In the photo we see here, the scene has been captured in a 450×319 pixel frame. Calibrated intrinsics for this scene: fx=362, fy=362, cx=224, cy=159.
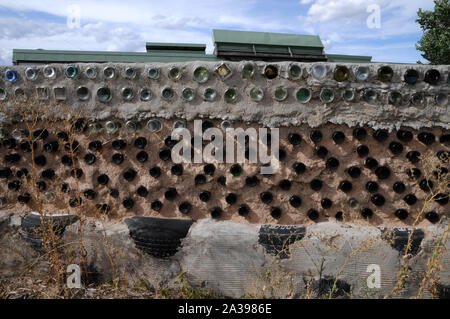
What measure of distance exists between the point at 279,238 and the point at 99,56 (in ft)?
13.3

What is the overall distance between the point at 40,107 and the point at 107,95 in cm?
64

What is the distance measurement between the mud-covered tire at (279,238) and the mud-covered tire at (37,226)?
179cm

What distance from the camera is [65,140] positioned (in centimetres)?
352

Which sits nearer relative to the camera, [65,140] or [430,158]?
[430,158]

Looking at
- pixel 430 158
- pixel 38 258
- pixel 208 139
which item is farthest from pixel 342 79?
pixel 38 258

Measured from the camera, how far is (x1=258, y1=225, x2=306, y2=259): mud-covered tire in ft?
10.6

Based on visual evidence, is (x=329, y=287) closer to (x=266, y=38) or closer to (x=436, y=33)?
(x=266, y=38)

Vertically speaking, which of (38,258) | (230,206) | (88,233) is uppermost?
(230,206)

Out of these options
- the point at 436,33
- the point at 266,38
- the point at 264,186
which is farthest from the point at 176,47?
the point at 436,33

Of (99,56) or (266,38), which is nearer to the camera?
(99,56)

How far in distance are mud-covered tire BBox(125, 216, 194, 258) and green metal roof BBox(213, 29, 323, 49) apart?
338 centimetres

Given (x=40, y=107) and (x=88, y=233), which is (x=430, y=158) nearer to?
(x=88, y=233)

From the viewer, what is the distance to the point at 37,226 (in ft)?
11.3

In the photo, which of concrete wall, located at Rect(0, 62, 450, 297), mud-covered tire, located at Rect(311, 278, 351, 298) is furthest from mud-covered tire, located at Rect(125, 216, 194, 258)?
mud-covered tire, located at Rect(311, 278, 351, 298)
